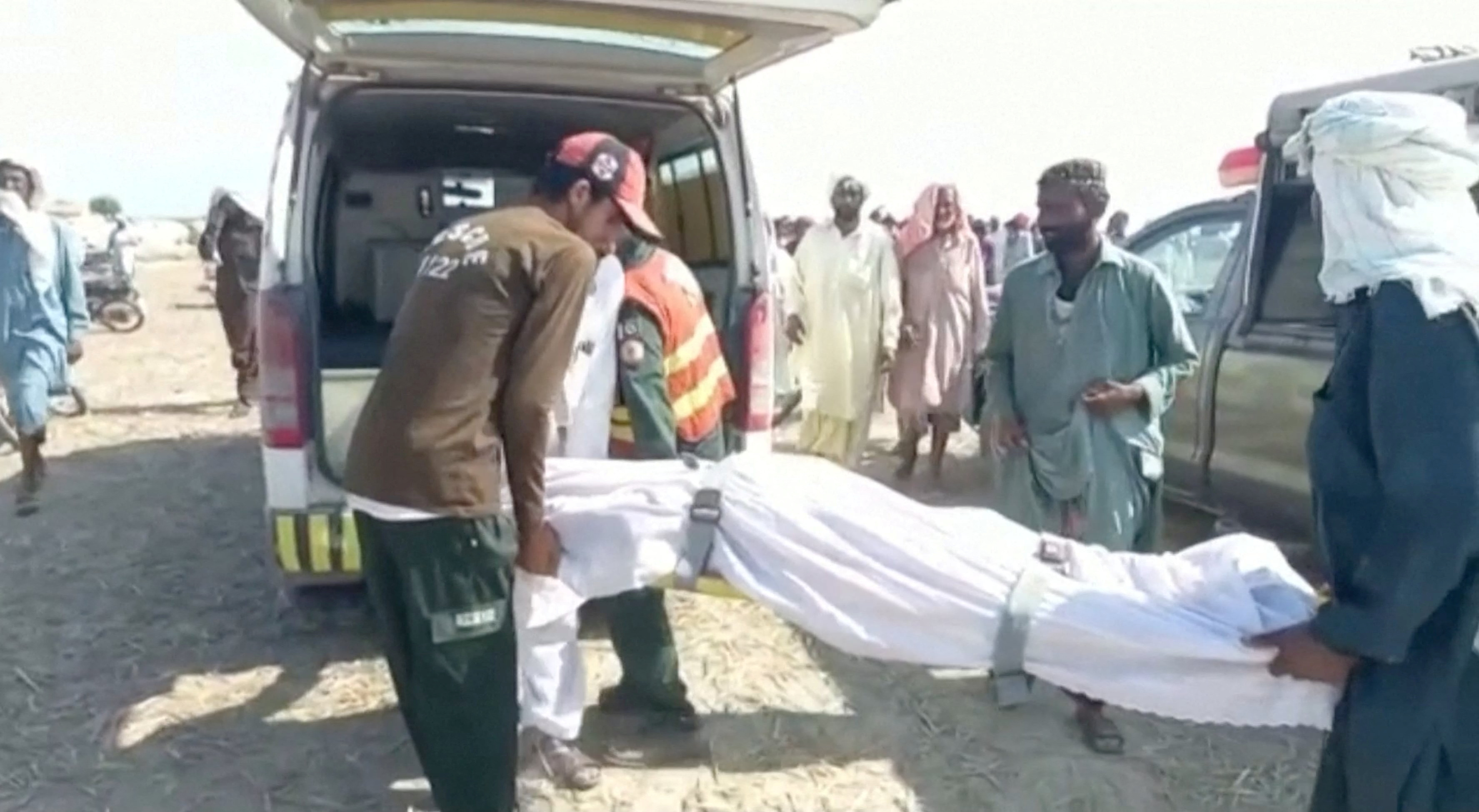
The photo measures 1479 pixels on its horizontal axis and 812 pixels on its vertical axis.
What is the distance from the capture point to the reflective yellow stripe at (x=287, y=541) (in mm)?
4137

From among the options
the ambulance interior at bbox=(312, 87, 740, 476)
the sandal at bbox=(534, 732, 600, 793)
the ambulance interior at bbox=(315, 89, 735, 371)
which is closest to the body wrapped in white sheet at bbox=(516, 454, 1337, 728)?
the sandal at bbox=(534, 732, 600, 793)

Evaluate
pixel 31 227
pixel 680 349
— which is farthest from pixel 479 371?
pixel 31 227

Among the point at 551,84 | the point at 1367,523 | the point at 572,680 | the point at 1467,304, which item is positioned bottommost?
the point at 572,680

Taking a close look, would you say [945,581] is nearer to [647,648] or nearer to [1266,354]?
[647,648]

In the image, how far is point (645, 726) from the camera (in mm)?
4031

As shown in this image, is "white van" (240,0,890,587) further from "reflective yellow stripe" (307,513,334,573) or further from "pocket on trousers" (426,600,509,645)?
"pocket on trousers" (426,600,509,645)

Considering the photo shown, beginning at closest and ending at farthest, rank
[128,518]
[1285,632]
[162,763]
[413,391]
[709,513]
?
[1285,632] → [709,513] → [413,391] → [162,763] → [128,518]

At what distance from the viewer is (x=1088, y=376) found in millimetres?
3916

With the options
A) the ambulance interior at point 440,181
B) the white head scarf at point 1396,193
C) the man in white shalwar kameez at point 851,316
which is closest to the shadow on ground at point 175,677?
the ambulance interior at point 440,181

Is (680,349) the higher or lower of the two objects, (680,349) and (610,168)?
the lower

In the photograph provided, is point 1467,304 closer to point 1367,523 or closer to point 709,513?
point 1367,523

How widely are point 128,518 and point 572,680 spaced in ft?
13.4

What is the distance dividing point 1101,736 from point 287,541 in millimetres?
2508

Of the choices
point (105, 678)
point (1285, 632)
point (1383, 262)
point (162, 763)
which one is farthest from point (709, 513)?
point (105, 678)
